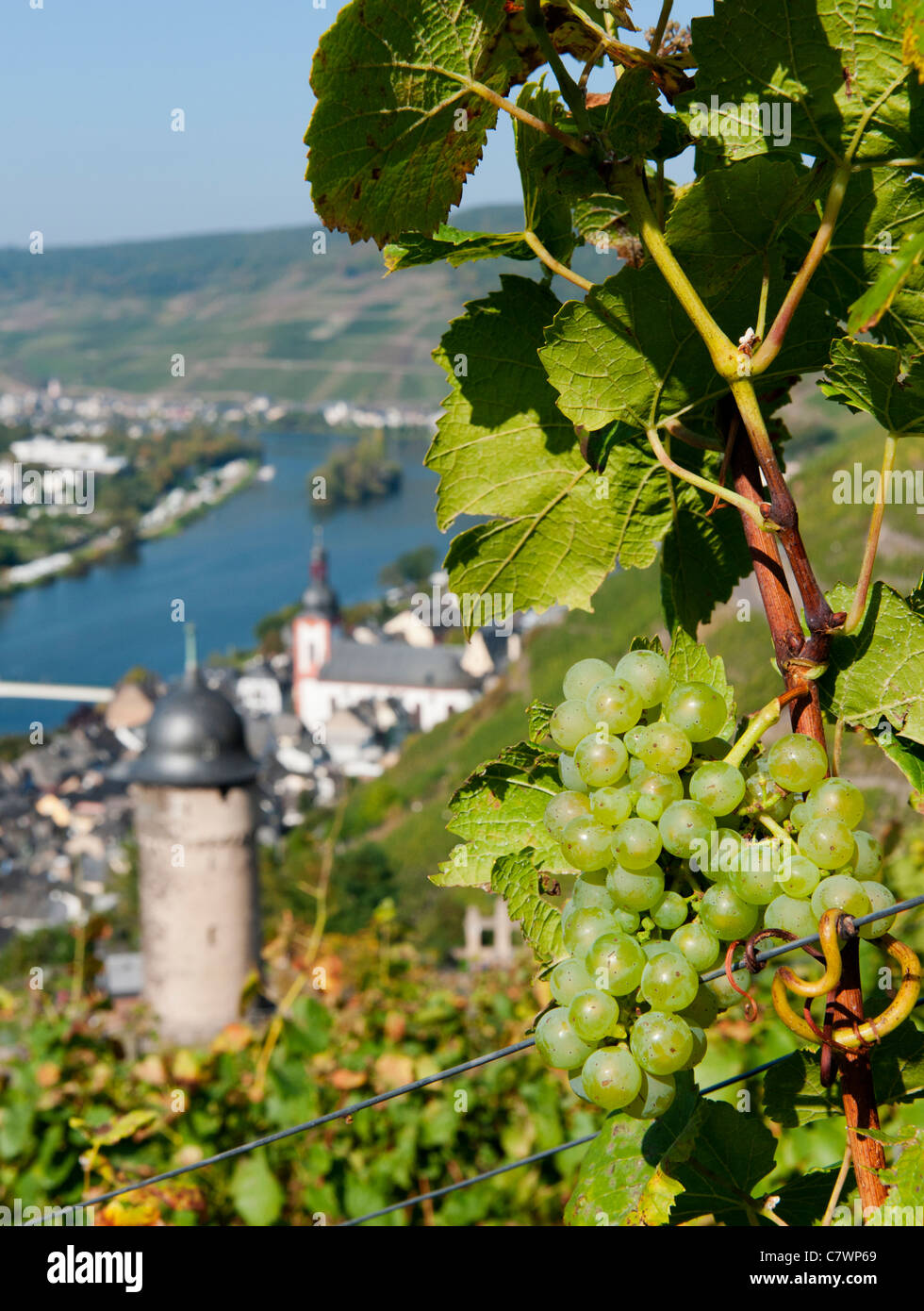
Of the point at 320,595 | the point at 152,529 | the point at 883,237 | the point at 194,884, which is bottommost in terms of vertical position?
the point at 194,884

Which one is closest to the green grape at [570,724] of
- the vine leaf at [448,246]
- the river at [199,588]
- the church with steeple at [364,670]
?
the vine leaf at [448,246]

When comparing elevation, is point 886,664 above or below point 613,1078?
above

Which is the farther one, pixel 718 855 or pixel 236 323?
pixel 236 323

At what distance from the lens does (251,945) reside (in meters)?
10.6

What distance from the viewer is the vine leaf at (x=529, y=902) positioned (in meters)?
0.85

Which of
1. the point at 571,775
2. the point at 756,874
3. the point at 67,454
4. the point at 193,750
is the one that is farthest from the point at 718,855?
the point at 67,454

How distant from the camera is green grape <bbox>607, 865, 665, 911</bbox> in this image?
0.76m

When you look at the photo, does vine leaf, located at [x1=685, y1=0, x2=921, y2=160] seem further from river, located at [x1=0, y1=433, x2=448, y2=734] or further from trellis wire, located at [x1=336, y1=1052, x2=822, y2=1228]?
river, located at [x1=0, y1=433, x2=448, y2=734]

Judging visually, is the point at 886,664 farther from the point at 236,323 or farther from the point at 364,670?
the point at 236,323

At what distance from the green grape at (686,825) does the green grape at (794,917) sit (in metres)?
0.06

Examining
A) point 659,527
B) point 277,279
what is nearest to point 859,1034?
point 659,527

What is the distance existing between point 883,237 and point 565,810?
0.45 m

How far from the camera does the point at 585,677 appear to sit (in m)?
0.81

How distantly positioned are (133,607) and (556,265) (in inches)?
3020
